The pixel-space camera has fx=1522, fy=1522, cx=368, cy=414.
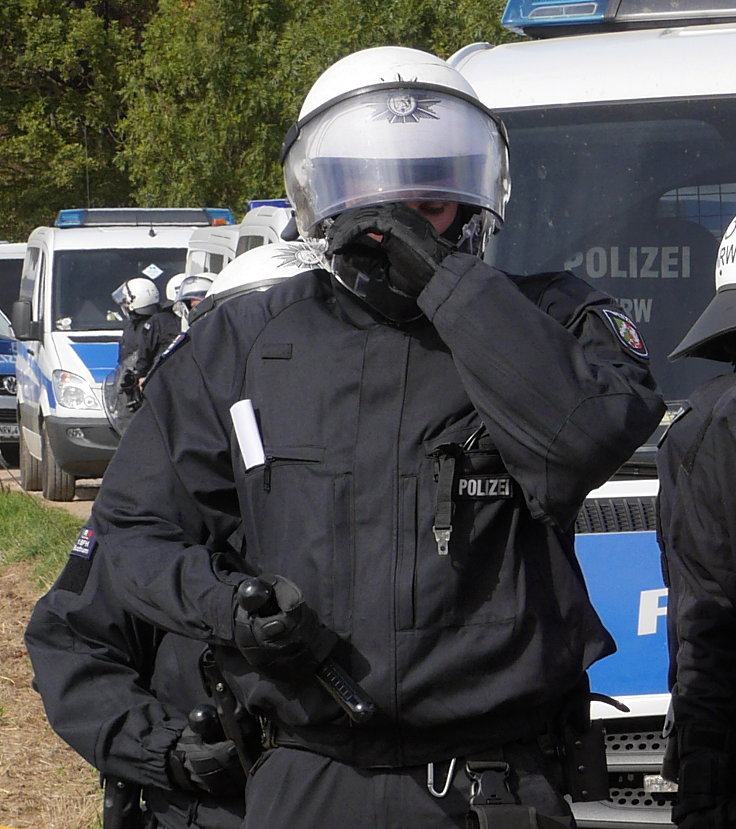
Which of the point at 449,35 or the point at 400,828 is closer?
the point at 400,828

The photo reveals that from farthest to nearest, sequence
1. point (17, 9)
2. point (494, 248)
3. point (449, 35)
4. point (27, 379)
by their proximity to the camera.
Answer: point (17, 9) → point (449, 35) → point (27, 379) → point (494, 248)

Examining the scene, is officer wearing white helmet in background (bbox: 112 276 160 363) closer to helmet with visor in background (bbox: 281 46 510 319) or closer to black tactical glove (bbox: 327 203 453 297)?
helmet with visor in background (bbox: 281 46 510 319)

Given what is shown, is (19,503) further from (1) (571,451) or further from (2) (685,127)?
(1) (571,451)

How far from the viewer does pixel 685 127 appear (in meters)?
4.49

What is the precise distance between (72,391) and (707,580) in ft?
33.8

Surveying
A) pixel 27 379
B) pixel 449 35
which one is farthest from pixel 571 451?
pixel 449 35

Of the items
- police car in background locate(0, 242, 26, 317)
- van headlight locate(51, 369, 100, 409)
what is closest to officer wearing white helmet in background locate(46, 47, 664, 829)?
van headlight locate(51, 369, 100, 409)

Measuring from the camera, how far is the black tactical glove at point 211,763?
2.66 metres

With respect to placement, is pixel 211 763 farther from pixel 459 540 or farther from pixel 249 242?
pixel 249 242

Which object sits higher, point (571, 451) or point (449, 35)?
point (571, 451)

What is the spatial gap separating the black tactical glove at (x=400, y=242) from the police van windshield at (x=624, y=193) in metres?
2.21

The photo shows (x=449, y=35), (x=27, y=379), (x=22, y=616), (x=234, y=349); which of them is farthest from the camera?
(x=449, y=35)

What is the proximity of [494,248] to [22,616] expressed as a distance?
166 inches

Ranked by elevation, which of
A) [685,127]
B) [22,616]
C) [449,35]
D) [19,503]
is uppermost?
[685,127]
